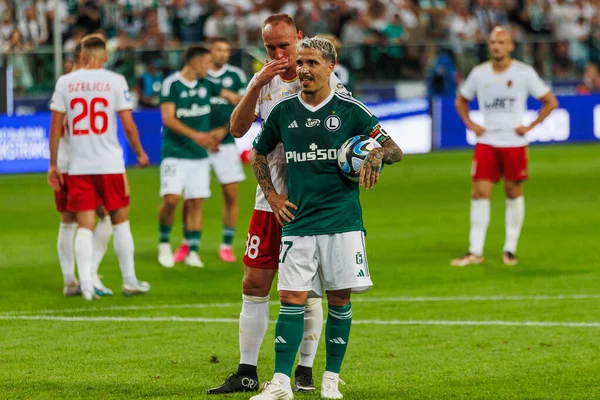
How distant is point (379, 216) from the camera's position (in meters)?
16.2

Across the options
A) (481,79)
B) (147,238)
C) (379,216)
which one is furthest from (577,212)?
(147,238)

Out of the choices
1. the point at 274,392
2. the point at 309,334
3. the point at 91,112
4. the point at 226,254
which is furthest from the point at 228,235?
the point at 274,392

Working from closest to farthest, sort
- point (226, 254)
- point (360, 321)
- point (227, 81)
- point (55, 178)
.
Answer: point (360, 321) < point (55, 178) < point (226, 254) < point (227, 81)

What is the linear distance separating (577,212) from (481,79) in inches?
173

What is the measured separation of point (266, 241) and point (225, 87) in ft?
20.1

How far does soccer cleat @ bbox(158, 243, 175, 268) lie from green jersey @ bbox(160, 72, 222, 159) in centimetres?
94

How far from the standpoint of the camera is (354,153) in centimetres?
625

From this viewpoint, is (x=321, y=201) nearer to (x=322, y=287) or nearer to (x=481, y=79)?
(x=322, y=287)

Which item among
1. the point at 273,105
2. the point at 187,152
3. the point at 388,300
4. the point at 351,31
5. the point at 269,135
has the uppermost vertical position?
the point at 351,31

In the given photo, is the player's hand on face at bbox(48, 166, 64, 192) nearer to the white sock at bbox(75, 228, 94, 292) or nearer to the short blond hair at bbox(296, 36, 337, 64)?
the white sock at bbox(75, 228, 94, 292)

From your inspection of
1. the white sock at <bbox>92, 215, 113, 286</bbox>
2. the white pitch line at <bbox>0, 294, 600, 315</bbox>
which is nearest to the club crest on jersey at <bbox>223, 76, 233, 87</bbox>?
the white sock at <bbox>92, 215, 113, 286</bbox>

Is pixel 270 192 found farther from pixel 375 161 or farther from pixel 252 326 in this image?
pixel 252 326

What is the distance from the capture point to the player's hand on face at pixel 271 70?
21.1ft

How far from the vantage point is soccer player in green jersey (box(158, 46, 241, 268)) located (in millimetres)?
12203
